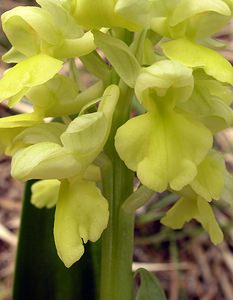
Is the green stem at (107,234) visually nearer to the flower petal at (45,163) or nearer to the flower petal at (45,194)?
the flower petal at (45,163)

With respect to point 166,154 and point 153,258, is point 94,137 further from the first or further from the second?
point 153,258

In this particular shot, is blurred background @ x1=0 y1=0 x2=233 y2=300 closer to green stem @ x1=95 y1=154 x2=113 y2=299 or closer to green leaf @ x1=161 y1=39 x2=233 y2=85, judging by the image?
green stem @ x1=95 y1=154 x2=113 y2=299

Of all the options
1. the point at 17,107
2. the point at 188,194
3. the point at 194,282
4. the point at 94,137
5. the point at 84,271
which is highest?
the point at 94,137

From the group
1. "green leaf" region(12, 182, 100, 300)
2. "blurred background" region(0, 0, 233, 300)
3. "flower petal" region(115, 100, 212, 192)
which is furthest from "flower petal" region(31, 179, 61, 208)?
"blurred background" region(0, 0, 233, 300)

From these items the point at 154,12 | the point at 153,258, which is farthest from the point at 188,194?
the point at 153,258

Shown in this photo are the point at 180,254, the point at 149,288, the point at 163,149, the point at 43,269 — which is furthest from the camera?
the point at 180,254

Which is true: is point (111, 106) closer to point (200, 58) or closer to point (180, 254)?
point (200, 58)

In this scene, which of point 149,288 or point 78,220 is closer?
point 78,220

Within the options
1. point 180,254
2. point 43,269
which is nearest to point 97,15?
point 43,269
